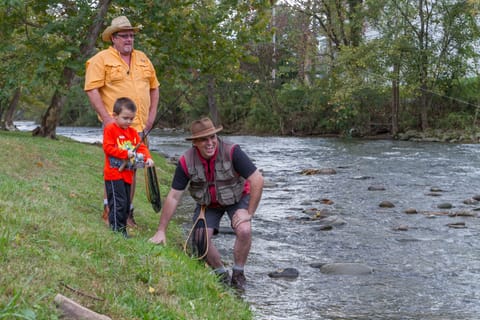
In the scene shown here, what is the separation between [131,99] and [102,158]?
26.8 feet

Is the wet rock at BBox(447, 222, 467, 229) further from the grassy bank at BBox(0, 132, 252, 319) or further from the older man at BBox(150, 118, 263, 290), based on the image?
the grassy bank at BBox(0, 132, 252, 319)

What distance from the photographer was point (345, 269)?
7.54m

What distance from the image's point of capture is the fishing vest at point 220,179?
6.46 meters

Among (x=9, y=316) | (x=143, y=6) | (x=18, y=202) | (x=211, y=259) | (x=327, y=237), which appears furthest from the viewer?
(x=143, y=6)

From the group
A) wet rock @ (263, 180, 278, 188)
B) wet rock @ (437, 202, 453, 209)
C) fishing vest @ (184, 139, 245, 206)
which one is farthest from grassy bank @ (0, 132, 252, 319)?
wet rock @ (263, 180, 278, 188)

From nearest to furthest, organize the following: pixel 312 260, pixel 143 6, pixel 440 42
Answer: pixel 312 260 < pixel 143 6 < pixel 440 42

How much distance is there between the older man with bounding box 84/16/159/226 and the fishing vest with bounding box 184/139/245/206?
1103 mm

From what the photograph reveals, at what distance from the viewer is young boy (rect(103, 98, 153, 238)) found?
680 centimetres

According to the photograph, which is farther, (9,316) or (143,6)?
(143,6)

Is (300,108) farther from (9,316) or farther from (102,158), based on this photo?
(9,316)

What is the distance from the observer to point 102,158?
15.5m

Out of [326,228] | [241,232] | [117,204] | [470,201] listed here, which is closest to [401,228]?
[326,228]

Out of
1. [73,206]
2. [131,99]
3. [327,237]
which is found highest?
[131,99]

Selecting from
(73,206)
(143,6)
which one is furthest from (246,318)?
(143,6)
